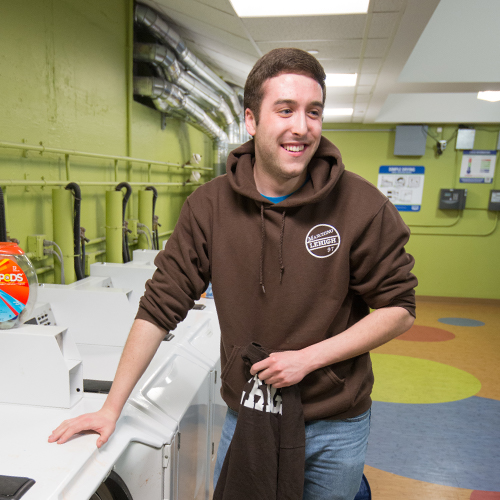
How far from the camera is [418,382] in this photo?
3.73m

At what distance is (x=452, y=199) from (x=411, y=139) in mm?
1047

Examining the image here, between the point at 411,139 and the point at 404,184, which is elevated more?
the point at 411,139

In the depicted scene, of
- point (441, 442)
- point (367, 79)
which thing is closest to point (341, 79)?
point (367, 79)

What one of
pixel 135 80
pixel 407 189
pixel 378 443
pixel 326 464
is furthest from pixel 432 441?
pixel 407 189

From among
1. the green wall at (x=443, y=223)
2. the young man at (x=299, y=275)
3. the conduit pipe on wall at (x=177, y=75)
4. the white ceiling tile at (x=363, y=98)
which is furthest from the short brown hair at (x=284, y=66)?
the green wall at (x=443, y=223)

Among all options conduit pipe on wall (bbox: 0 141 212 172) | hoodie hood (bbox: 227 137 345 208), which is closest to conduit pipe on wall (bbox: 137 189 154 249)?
conduit pipe on wall (bbox: 0 141 212 172)

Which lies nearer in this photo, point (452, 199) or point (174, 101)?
point (174, 101)

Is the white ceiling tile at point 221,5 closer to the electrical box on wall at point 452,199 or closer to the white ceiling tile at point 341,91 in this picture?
the white ceiling tile at point 341,91

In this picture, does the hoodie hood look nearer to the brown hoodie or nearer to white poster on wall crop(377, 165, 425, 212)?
the brown hoodie

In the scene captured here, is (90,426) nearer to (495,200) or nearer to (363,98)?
(363,98)

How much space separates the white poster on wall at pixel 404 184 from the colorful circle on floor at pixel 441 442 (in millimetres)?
3668

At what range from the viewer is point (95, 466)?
39.0 inches

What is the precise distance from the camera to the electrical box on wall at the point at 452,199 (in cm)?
632

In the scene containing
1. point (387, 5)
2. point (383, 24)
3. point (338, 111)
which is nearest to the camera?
point (387, 5)
